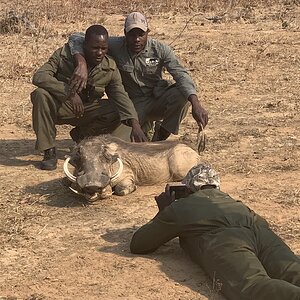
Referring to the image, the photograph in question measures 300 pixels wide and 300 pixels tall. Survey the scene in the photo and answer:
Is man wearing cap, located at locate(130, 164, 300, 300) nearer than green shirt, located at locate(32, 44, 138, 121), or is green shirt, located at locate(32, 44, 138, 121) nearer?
man wearing cap, located at locate(130, 164, 300, 300)

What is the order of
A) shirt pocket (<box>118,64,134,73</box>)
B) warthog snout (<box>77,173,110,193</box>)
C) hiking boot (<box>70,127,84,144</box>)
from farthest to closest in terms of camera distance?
hiking boot (<box>70,127,84,144</box>), shirt pocket (<box>118,64,134,73</box>), warthog snout (<box>77,173,110,193</box>)

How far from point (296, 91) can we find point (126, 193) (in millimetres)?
4520

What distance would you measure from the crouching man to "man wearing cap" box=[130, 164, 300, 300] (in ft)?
7.34

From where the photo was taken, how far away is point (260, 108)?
10.0 meters


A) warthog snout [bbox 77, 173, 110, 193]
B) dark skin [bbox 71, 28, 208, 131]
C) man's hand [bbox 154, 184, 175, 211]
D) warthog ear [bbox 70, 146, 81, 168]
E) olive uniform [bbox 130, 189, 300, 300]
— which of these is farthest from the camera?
dark skin [bbox 71, 28, 208, 131]

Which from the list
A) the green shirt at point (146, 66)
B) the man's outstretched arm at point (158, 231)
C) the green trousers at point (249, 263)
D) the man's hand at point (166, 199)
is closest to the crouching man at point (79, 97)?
the green shirt at point (146, 66)

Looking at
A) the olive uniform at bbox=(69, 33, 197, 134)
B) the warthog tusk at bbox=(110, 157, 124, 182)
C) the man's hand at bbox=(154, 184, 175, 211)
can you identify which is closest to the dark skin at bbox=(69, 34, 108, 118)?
the olive uniform at bbox=(69, 33, 197, 134)

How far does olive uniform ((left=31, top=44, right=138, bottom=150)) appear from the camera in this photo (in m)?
7.77

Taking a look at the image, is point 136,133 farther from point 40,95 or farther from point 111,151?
point 40,95

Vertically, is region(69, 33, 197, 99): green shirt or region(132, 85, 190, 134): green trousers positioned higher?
region(69, 33, 197, 99): green shirt

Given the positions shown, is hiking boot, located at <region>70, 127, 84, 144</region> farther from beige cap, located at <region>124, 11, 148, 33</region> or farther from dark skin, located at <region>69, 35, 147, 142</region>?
beige cap, located at <region>124, 11, 148, 33</region>

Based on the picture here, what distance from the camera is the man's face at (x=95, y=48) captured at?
301 inches

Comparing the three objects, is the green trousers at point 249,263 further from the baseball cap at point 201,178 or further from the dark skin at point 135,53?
the dark skin at point 135,53

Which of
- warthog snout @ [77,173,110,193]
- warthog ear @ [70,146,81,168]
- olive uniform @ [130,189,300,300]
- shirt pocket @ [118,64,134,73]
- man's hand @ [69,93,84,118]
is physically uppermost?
shirt pocket @ [118,64,134,73]
